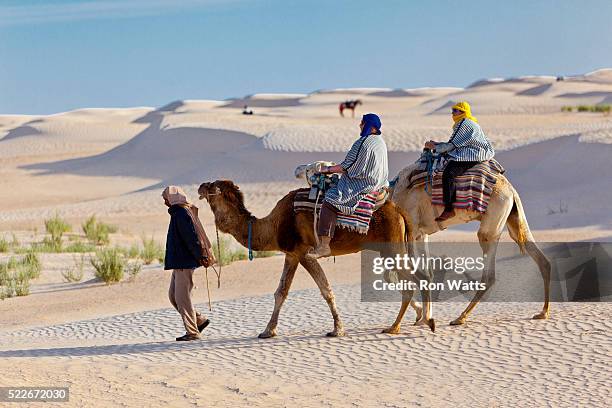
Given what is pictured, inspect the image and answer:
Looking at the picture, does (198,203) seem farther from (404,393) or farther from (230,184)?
(404,393)

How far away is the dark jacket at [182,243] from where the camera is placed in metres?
8.90

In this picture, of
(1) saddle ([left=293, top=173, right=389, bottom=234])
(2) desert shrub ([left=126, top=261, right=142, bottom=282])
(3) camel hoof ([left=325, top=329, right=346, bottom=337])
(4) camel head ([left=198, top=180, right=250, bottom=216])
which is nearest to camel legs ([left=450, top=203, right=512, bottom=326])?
(1) saddle ([left=293, top=173, right=389, bottom=234])

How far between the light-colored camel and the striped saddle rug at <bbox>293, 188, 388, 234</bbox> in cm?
84

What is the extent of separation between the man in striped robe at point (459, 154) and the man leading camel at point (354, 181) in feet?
3.14

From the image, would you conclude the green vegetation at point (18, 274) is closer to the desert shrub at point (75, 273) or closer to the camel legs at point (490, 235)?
the desert shrub at point (75, 273)

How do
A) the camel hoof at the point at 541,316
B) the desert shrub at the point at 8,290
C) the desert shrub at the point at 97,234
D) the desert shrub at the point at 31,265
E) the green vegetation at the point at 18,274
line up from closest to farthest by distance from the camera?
the camel hoof at the point at 541,316, the desert shrub at the point at 8,290, the green vegetation at the point at 18,274, the desert shrub at the point at 31,265, the desert shrub at the point at 97,234

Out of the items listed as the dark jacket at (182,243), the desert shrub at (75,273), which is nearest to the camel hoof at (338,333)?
the dark jacket at (182,243)

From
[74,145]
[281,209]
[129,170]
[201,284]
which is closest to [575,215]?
[201,284]

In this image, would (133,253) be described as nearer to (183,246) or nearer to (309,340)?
(183,246)

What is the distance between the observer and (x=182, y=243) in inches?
354

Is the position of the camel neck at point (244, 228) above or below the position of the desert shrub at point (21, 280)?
above

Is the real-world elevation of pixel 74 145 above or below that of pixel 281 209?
above

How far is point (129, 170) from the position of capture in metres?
42.4

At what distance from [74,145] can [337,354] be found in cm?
6437
